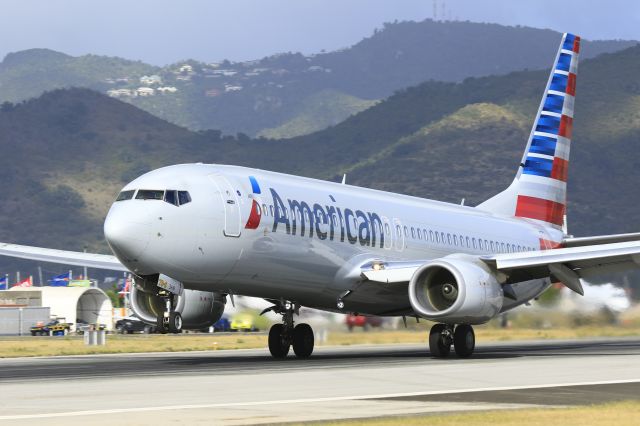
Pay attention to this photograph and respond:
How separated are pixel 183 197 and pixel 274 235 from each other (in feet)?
9.18

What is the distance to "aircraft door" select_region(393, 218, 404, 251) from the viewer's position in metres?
35.6

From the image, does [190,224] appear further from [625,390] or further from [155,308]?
[625,390]

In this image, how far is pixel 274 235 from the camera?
101 ft

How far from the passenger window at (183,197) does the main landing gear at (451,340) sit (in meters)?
8.11

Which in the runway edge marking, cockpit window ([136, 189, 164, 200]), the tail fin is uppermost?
the tail fin

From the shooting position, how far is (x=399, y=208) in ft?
121

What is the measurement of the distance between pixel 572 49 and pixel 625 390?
24.9m

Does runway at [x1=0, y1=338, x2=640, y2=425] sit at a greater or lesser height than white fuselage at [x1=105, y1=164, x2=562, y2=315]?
lesser

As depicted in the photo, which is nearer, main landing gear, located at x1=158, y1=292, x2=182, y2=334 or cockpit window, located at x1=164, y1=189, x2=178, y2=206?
main landing gear, located at x1=158, y1=292, x2=182, y2=334

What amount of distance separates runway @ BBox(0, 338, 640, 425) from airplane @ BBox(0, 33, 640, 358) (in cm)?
149

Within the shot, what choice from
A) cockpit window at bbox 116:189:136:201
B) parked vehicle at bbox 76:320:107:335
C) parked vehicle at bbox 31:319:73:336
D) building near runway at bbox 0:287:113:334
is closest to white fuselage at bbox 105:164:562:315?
cockpit window at bbox 116:189:136:201

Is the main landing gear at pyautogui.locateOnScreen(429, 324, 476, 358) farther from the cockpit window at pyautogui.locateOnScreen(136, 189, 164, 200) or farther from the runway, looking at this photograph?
the cockpit window at pyautogui.locateOnScreen(136, 189, 164, 200)

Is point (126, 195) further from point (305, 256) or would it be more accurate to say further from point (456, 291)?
point (456, 291)

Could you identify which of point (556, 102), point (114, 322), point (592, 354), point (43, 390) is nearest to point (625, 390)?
point (43, 390)
